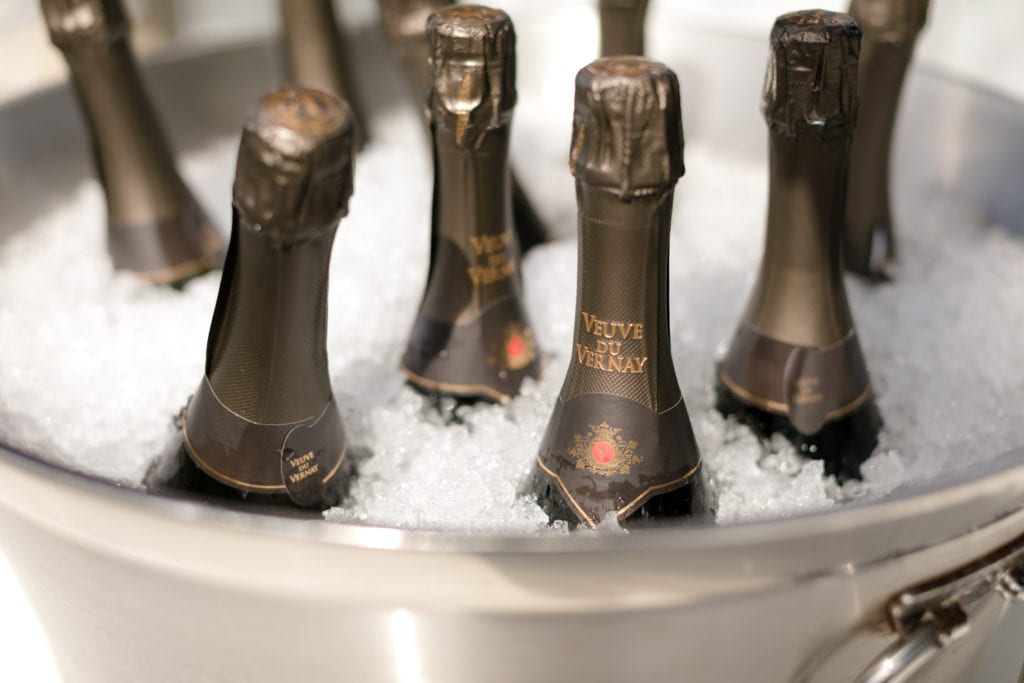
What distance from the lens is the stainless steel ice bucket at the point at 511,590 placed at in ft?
1.30

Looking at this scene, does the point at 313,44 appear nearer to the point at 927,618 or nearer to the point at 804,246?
the point at 804,246

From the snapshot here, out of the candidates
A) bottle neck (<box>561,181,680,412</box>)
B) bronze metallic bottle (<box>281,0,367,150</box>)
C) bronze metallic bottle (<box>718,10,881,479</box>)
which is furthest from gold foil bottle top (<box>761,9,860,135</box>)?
bronze metallic bottle (<box>281,0,367,150</box>)

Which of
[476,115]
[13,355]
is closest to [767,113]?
[476,115]

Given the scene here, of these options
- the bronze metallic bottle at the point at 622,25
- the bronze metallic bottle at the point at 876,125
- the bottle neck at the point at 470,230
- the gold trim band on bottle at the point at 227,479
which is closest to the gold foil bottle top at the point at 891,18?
the bronze metallic bottle at the point at 876,125

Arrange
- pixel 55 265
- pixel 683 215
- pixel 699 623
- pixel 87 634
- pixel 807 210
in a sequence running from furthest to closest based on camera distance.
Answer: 1. pixel 683 215
2. pixel 55 265
3. pixel 807 210
4. pixel 87 634
5. pixel 699 623

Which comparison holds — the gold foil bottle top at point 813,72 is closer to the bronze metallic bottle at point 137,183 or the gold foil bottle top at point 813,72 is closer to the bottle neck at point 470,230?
the bottle neck at point 470,230

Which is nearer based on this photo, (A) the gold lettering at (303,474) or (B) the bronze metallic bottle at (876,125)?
(A) the gold lettering at (303,474)

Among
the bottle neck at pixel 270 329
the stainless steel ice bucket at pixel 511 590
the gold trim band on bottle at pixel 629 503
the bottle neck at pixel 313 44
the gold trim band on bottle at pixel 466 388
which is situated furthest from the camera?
the bottle neck at pixel 313 44

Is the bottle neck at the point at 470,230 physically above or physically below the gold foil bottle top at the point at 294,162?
below

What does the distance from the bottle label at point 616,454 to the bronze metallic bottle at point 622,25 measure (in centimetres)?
33

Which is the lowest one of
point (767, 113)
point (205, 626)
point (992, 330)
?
point (992, 330)

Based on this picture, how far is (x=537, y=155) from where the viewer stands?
3.36 ft

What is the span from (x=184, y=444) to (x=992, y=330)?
2.03 ft

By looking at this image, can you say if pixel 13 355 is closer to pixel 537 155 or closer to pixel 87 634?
pixel 87 634
